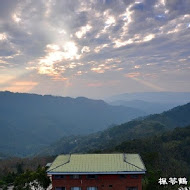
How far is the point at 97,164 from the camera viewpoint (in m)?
24.9

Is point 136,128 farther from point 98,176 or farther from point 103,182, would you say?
point 98,176

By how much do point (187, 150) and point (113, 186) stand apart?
194 ft

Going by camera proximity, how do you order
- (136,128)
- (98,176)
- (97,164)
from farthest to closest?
(136,128) < (97,164) < (98,176)

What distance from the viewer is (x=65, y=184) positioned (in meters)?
24.4

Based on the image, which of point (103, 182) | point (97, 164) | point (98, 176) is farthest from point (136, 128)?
point (98, 176)

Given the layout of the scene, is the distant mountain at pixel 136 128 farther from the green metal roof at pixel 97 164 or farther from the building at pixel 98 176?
the building at pixel 98 176

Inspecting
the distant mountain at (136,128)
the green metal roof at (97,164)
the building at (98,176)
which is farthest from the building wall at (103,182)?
the distant mountain at (136,128)

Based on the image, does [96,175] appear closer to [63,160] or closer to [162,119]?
[63,160]

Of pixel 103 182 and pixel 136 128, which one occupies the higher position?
pixel 136 128

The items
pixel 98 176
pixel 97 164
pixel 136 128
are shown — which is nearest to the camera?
pixel 98 176

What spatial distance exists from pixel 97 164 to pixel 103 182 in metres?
1.85

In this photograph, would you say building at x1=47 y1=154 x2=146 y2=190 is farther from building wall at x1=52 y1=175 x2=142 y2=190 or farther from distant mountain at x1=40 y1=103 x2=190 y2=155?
distant mountain at x1=40 y1=103 x2=190 y2=155

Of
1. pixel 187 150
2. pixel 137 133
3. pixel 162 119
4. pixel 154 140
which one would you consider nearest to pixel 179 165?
pixel 187 150

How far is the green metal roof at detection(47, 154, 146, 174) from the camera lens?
23938mm
